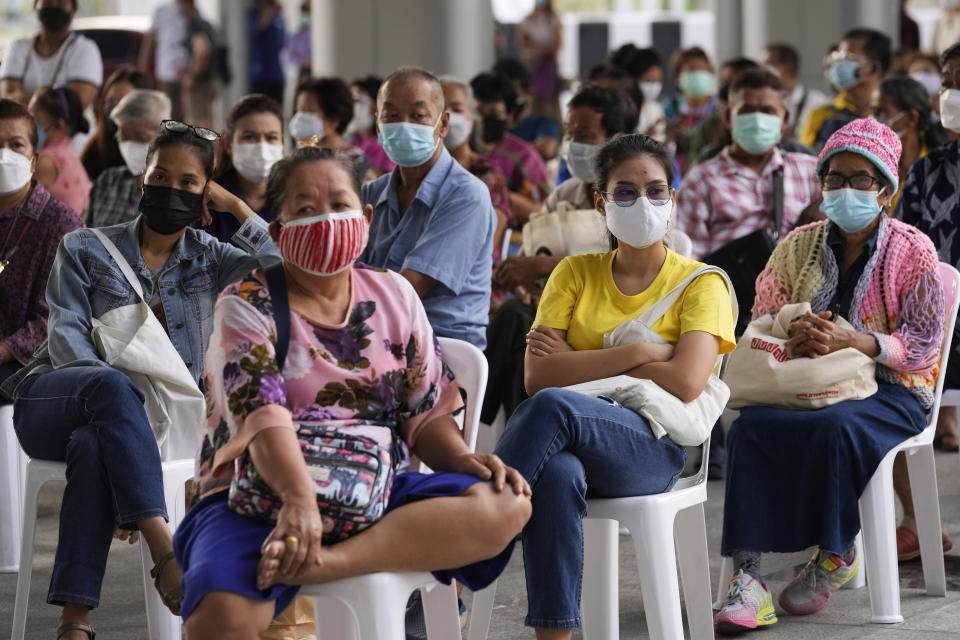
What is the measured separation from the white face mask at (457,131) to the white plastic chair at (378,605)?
2.64m

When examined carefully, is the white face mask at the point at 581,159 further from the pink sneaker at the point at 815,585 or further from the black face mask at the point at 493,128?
the black face mask at the point at 493,128

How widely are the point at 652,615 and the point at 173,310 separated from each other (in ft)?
4.82

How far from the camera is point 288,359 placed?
9.36ft

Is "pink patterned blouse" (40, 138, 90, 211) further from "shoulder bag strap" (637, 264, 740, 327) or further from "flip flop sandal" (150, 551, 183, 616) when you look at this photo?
"shoulder bag strap" (637, 264, 740, 327)

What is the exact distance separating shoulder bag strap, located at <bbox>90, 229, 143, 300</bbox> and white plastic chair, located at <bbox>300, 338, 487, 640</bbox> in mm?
967

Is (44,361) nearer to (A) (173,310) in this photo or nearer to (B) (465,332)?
(A) (173,310)

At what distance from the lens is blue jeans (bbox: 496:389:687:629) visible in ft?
10.2

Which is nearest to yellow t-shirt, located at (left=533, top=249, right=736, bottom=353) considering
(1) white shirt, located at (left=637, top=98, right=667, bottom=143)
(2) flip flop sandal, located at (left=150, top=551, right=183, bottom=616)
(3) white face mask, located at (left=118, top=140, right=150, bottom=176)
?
(2) flip flop sandal, located at (left=150, top=551, right=183, bottom=616)

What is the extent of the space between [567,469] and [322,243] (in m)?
0.75

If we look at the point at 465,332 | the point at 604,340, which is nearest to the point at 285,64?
the point at 465,332

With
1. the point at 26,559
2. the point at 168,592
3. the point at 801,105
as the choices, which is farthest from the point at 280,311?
the point at 801,105

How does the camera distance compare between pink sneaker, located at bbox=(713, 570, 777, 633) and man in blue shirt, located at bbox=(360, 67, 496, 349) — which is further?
man in blue shirt, located at bbox=(360, 67, 496, 349)

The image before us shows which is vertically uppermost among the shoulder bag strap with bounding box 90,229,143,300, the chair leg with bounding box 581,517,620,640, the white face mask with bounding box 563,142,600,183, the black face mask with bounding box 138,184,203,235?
the white face mask with bounding box 563,142,600,183

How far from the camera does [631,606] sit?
13.2 feet
